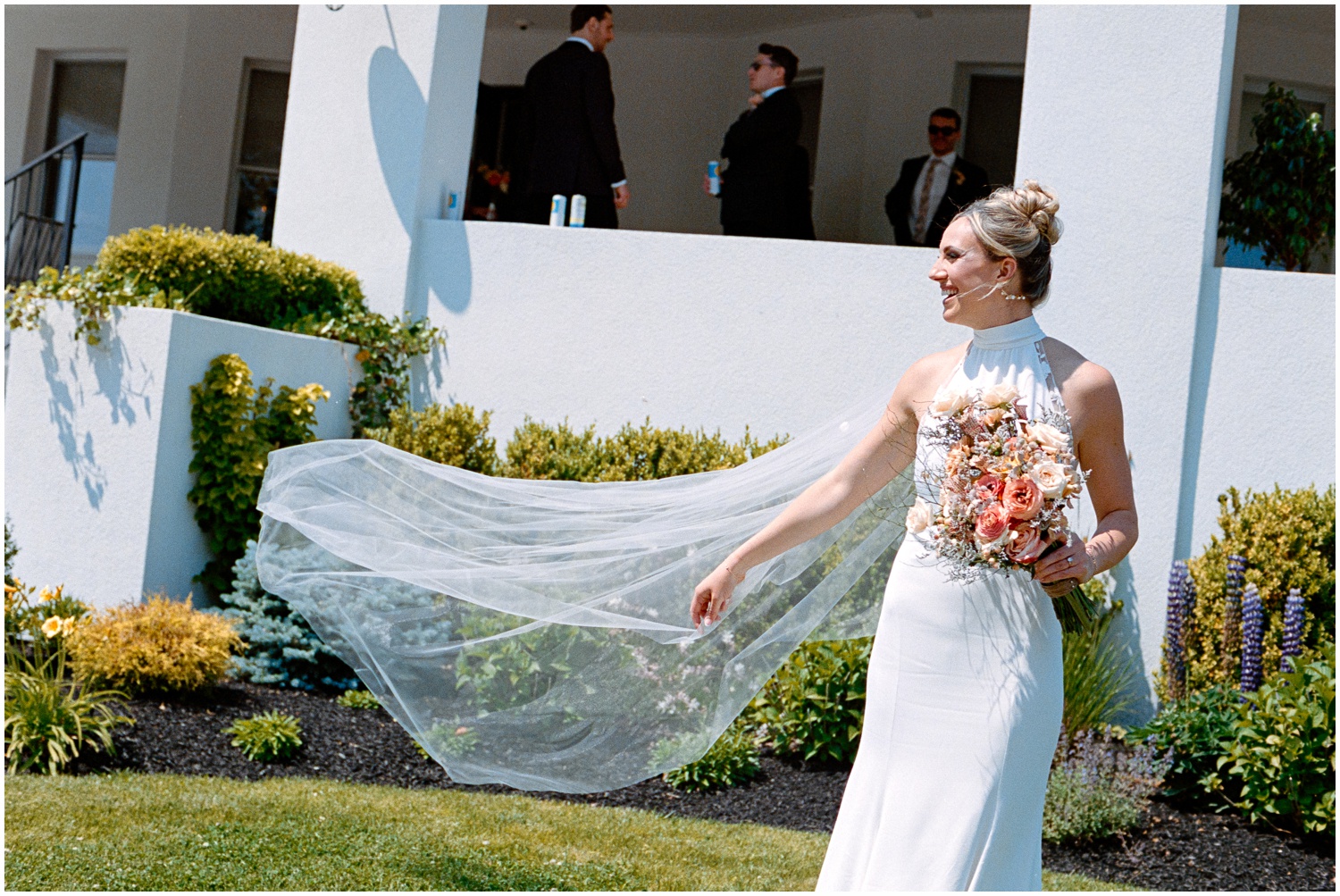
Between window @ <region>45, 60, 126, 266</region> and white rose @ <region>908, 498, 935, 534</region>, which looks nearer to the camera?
white rose @ <region>908, 498, 935, 534</region>

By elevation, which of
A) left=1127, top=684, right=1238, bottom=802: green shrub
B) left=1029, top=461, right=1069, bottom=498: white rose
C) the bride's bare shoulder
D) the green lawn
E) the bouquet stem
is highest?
the bride's bare shoulder

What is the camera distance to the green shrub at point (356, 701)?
23.0 ft

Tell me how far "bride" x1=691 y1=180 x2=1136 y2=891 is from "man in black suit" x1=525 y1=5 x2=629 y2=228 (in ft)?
20.8

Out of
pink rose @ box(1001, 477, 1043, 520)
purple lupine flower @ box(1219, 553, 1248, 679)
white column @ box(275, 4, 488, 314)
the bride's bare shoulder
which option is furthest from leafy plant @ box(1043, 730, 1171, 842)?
white column @ box(275, 4, 488, 314)

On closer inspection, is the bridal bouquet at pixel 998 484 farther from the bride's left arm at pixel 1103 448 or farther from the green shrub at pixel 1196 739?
the green shrub at pixel 1196 739

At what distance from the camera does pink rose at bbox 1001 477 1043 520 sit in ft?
10.2

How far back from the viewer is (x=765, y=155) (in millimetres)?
9641

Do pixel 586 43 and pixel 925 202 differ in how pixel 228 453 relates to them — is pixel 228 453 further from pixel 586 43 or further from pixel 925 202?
pixel 925 202

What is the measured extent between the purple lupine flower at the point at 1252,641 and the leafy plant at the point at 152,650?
5305mm

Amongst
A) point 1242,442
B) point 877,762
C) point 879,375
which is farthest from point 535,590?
point 1242,442

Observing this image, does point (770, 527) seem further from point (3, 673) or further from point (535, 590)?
point (3, 673)

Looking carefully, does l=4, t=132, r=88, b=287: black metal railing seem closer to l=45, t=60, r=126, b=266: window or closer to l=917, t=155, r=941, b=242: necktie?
l=45, t=60, r=126, b=266: window

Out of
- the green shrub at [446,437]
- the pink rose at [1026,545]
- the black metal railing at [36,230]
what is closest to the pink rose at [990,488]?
the pink rose at [1026,545]

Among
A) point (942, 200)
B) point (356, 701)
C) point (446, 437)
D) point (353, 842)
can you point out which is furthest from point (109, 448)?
point (942, 200)
